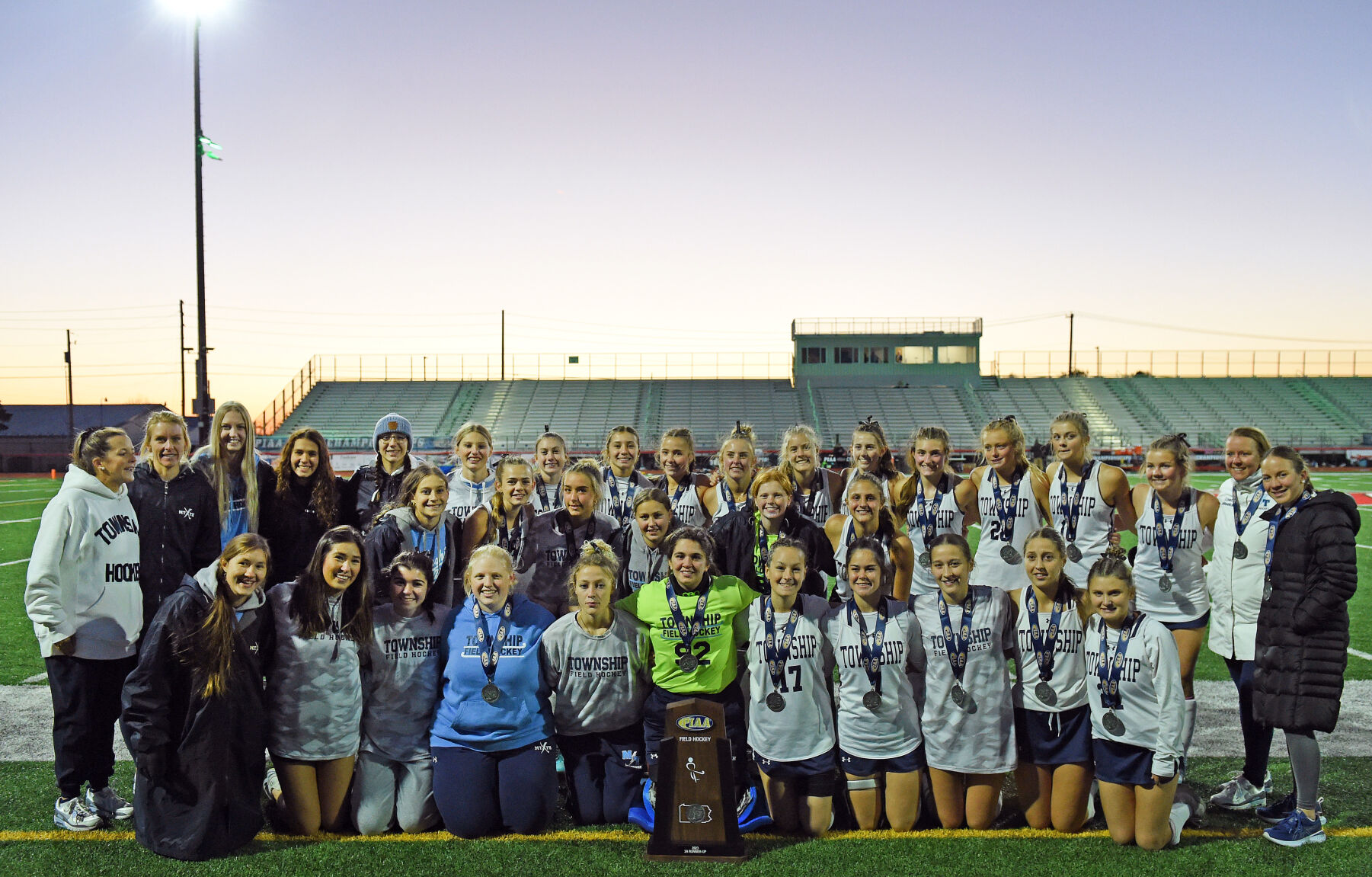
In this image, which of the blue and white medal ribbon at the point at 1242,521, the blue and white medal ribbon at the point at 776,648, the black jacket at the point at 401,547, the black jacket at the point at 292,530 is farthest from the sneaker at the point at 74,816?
the blue and white medal ribbon at the point at 1242,521

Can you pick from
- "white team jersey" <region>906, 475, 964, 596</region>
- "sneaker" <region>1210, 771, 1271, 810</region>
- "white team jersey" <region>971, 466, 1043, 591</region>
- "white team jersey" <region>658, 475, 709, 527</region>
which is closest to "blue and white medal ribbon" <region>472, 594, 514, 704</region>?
"white team jersey" <region>658, 475, 709, 527</region>

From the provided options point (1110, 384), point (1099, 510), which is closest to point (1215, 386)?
point (1110, 384)

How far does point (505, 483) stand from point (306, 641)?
153cm

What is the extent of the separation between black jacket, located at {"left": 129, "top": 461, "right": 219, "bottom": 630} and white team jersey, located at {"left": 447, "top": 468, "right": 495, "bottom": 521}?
4.64 feet

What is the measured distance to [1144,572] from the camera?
4.89 m

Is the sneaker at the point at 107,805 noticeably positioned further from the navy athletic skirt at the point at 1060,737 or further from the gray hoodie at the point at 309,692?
the navy athletic skirt at the point at 1060,737

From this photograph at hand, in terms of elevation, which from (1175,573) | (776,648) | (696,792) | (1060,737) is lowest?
(696,792)

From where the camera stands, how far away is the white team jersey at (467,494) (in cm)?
570

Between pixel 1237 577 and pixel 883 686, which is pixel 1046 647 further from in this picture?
pixel 1237 577

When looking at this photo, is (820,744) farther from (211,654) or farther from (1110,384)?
(1110,384)

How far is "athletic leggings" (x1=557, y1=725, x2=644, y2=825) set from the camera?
4289mm

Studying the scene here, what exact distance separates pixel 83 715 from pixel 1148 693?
4.93 metres

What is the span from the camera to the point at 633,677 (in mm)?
4430

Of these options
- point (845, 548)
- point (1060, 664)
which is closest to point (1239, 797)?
point (1060, 664)
